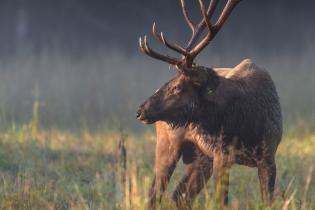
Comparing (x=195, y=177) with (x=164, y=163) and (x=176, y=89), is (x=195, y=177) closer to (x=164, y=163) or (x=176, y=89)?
(x=164, y=163)

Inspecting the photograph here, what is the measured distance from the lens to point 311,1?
22344 millimetres

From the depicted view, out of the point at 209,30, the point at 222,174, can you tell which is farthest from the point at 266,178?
the point at 209,30

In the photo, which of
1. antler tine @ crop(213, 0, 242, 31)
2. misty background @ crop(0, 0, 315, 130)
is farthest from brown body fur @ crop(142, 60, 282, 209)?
misty background @ crop(0, 0, 315, 130)

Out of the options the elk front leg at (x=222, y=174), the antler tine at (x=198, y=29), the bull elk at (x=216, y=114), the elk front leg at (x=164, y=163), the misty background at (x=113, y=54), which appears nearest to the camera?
the elk front leg at (x=222, y=174)

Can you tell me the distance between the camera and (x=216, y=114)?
7812 mm

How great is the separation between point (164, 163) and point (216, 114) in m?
0.67

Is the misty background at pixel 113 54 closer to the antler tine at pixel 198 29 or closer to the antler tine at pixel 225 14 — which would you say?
the antler tine at pixel 198 29

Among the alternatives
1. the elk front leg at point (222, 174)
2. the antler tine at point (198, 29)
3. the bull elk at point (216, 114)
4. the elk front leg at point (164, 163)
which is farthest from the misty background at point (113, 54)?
the elk front leg at point (222, 174)

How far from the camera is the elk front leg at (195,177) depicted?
8.25m

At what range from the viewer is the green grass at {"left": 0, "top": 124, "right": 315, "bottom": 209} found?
7.56 meters

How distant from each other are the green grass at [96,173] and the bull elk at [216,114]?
0.20 metres

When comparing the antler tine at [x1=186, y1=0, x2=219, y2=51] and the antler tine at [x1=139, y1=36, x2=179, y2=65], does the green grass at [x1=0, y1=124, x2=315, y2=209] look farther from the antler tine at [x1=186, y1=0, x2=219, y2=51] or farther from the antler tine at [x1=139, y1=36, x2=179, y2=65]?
the antler tine at [x1=186, y1=0, x2=219, y2=51]

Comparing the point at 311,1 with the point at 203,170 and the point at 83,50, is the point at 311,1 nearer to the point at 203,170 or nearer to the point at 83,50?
the point at 83,50

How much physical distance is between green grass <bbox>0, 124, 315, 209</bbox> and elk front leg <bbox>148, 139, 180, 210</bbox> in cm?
12
